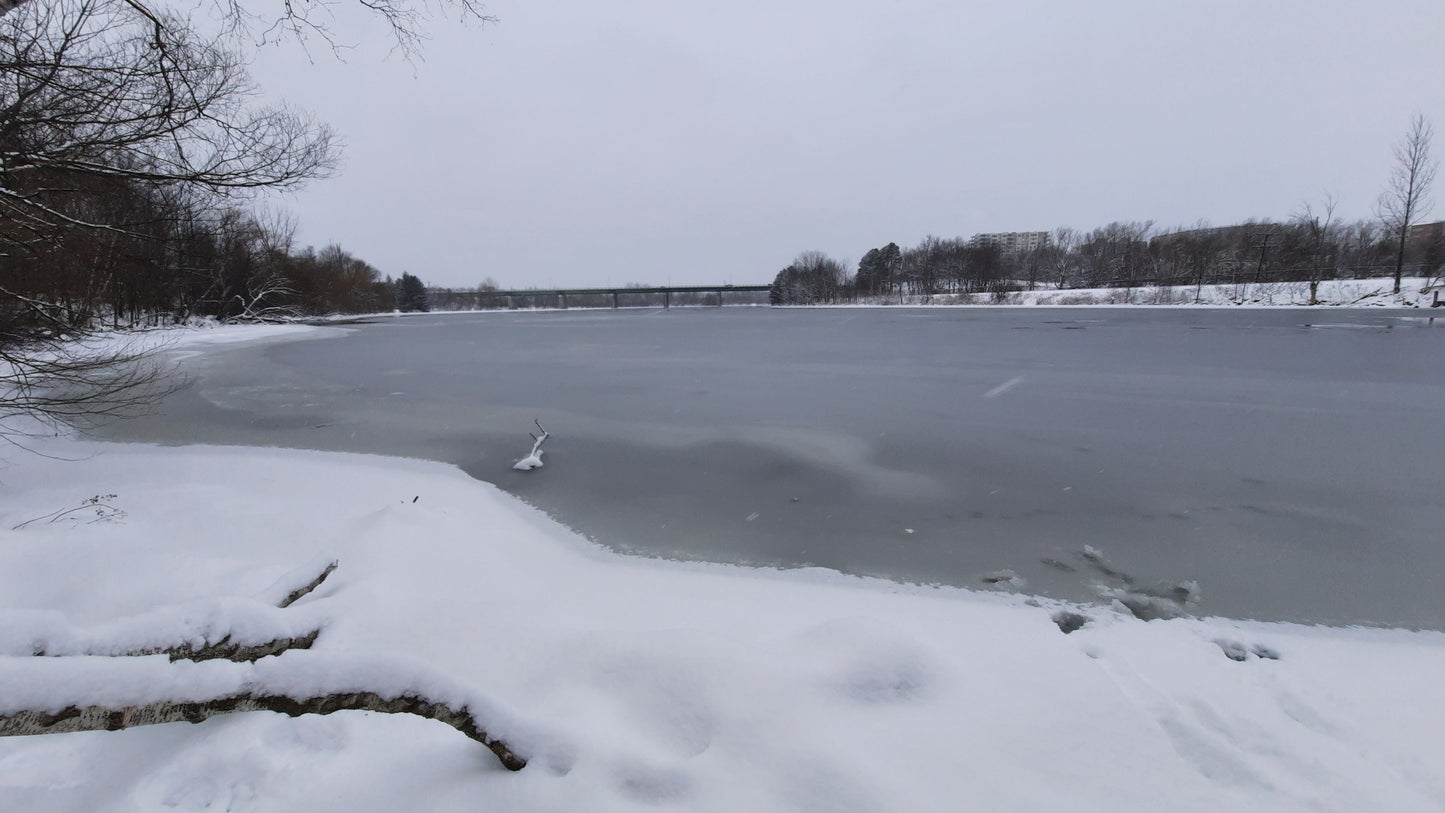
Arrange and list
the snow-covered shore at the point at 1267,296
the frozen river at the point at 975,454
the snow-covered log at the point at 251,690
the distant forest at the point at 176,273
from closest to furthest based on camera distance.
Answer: the snow-covered log at the point at 251,690
the frozen river at the point at 975,454
the distant forest at the point at 176,273
the snow-covered shore at the point at 1267,296

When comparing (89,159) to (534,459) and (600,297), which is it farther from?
(600,297)

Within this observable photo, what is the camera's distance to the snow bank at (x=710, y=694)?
1719mm

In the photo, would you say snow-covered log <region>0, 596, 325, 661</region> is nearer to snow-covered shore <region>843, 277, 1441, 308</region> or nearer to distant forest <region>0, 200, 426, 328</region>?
distant forest <region>0, 200, 426, 328</region>

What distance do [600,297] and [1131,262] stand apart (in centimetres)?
8160

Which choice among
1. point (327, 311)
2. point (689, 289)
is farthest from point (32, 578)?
point (689, 289)

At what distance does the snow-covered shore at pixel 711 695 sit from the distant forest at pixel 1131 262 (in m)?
47.2

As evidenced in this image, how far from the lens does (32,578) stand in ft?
9.90

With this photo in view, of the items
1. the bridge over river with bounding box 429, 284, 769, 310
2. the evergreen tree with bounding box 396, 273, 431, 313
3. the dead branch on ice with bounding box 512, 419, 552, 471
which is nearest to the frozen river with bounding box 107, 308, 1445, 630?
the dead branch on ice with bounding box 512, 419, 552, 471

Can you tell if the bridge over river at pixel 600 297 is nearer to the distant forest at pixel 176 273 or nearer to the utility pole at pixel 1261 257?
the distant forest at pixel 176 273

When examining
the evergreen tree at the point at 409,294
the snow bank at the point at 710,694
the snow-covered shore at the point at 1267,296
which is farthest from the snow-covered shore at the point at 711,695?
the evergreen tree at the point at 409,294

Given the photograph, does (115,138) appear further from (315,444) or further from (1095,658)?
(1095,658)

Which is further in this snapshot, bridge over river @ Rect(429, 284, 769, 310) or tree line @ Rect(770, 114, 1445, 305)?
bridge over river @ Rect(429, 284, 769, 310)

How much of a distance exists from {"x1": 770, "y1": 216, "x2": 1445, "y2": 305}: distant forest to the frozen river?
39963 millimetres

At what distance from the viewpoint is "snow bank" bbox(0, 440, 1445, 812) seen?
5.64 ft
